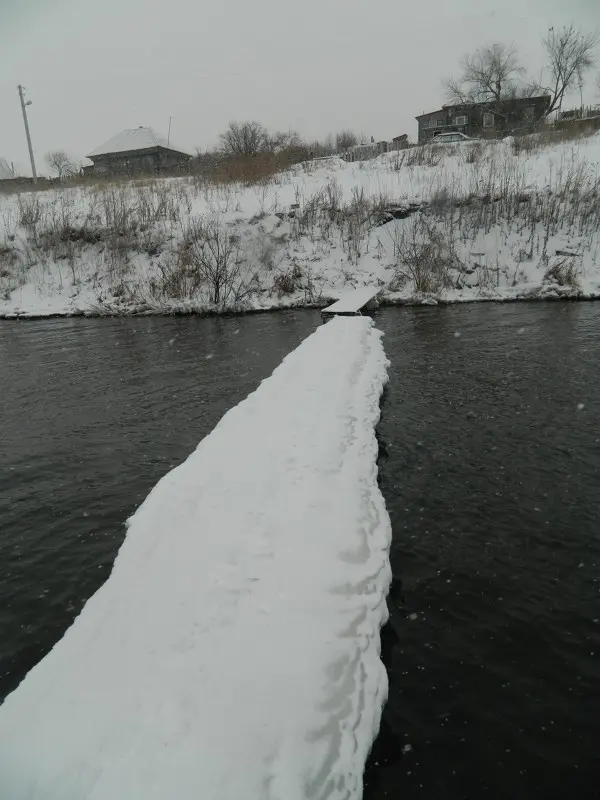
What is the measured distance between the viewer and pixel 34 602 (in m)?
3.55

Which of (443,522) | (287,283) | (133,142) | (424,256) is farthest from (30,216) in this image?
(133,142)

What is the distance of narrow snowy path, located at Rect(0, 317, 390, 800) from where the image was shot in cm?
210

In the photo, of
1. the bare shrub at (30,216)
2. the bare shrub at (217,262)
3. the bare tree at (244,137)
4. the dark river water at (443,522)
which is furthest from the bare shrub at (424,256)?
the bare tree at (244,137)

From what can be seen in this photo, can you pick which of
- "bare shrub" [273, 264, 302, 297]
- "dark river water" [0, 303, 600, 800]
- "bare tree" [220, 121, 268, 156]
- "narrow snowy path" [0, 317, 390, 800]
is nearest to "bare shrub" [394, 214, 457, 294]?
"bare shrub" [273, 264, 302, 297]

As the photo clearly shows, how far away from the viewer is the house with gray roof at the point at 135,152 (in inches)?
1748

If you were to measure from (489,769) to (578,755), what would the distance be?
430 millimetres

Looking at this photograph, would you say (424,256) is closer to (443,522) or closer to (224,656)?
(443,522)

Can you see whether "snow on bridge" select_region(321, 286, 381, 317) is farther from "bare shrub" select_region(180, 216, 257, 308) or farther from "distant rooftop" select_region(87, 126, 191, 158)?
"distant rooftop" select_region(87, 126, 191, 158)

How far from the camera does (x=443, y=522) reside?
4.19m

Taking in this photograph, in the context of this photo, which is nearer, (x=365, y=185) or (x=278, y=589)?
(x=278, y=589)

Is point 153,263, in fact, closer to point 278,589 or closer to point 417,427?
point 417,427

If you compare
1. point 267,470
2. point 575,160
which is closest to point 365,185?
point 575,160

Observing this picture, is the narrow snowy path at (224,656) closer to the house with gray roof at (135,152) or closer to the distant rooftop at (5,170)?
the house with gray roof at (135,152)

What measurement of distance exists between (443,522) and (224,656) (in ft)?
7.31
